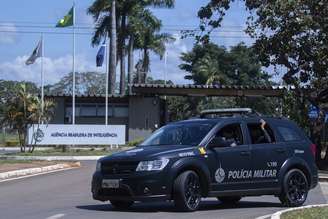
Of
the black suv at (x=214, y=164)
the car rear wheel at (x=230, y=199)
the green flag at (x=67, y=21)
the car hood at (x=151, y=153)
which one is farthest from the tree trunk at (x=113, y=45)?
the car hood at (x=151, y=153)

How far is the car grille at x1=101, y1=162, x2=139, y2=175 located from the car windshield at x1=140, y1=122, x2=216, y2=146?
122cm

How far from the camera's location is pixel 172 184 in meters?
13.1

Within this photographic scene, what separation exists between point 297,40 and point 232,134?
49.6 ft

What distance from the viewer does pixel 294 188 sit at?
14.9 metres

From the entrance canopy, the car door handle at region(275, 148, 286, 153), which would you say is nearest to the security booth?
the entrance canopy

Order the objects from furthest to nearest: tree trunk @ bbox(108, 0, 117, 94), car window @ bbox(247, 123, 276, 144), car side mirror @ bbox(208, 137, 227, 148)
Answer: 1. tree trunk @ bbox(108, 0, 117, 94)
2. car window @ bbox(247, 123, 276, 144)
3. car side mirror @ bbox(208, 137, 227, 148)

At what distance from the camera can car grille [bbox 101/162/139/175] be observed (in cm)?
1306

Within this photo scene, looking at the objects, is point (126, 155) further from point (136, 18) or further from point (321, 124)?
point (136, 18)

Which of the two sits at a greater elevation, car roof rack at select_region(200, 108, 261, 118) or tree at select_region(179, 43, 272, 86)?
tree at select_region(179, 43, 272, 86)

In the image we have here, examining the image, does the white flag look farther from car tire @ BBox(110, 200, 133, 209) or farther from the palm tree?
car tire @ BBox(110, 200, 133, 209)

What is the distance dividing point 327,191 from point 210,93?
3415 centimetres

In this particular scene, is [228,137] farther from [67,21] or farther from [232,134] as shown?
[67,21]

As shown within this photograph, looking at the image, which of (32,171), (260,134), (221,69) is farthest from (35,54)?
(221,69)

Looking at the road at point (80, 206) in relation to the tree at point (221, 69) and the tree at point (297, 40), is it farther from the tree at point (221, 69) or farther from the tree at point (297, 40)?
the tree at point (221, 69)
